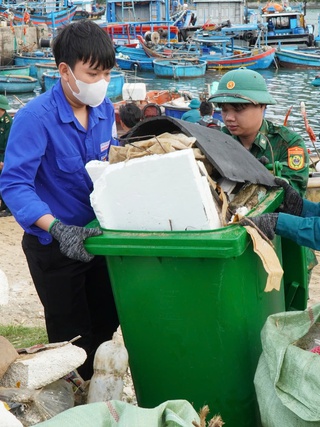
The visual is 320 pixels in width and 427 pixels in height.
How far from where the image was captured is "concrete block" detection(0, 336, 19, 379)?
2.92 metres

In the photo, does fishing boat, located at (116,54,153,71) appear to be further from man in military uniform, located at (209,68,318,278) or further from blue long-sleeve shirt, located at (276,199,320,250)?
blue long-sleeve shirt, located at (276,199,320,250)

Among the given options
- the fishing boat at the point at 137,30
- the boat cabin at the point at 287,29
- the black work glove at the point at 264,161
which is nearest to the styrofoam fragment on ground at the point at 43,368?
the black work glove at the point at 264,161

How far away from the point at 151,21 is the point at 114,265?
40015 millimetres

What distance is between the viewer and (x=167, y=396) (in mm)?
3023

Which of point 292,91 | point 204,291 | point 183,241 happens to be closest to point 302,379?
point 204,291

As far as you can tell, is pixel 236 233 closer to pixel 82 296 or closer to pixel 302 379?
pixel 302 379

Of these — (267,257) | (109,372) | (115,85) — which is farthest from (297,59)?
(267,257)

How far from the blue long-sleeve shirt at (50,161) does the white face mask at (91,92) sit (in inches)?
3.1

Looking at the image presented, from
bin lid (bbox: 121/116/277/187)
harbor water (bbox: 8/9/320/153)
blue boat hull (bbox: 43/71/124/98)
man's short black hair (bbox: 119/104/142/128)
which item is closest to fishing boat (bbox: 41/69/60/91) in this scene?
blue boat hull (bbox: 43/71/124/98)

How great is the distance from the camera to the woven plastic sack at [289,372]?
101 inches

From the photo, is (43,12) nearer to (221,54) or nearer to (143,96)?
(221,54)

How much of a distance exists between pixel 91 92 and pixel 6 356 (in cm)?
121

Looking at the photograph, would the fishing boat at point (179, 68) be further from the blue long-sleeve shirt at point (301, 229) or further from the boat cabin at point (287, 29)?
the blue long-sleeve shirt at point (301, 229)

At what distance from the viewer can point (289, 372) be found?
2664 millimetres
